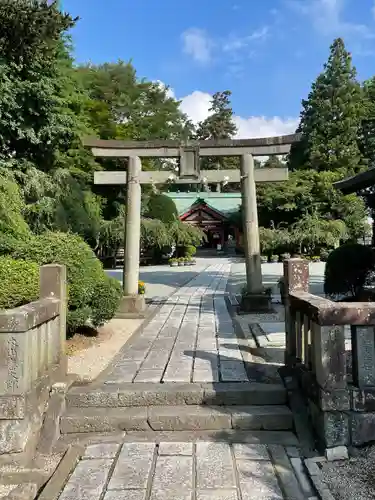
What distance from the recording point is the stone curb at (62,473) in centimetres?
294

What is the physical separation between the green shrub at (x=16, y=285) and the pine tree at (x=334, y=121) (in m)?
32.3

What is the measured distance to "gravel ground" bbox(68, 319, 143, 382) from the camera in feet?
17.2

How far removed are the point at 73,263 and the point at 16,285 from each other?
985 mm

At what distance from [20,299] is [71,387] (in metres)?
1.67

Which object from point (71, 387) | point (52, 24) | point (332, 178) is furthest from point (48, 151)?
point (332, 178)

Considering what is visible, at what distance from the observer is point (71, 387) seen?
4453 millimetres

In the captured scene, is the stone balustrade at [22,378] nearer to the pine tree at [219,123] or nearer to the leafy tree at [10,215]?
the leafy tree at [10,215]

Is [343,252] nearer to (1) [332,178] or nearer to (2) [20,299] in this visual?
(2) [20,299]

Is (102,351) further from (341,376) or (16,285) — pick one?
(341,376)

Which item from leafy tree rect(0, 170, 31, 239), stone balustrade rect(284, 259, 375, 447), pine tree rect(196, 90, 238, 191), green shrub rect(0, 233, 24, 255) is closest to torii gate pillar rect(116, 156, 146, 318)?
leafy tree rect(0, 170, 31, 239)

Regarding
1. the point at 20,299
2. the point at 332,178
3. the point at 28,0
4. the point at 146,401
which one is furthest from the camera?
the point at 332,178

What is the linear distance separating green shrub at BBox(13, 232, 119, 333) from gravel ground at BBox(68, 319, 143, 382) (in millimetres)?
443

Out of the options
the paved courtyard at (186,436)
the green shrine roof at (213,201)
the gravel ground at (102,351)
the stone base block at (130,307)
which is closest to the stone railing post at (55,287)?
the gravel ground at (102,351)

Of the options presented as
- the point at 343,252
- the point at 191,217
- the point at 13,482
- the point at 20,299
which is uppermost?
the point at 191,217
